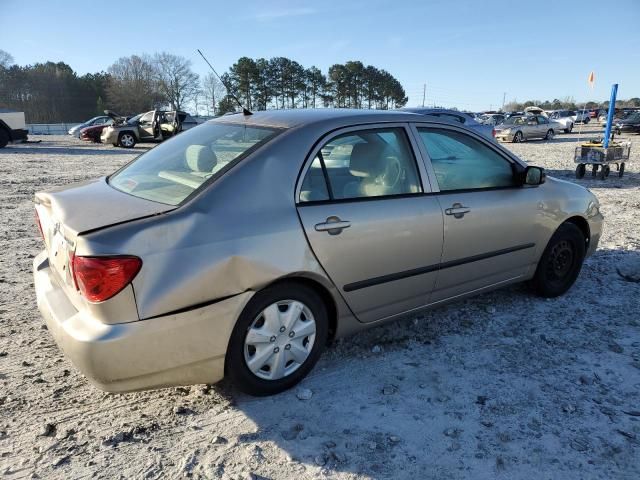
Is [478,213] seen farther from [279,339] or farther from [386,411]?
[279,339]

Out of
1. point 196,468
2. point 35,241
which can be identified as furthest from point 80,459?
point 35,241

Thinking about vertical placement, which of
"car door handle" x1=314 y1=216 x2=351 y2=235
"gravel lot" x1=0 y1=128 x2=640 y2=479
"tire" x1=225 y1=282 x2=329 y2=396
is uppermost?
"car door handle" x1=314 y1=216 x2=351 y2=235

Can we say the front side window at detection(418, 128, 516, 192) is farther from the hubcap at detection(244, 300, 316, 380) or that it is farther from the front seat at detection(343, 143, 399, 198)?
the hubcap at detection(244, 300, 316, 380)

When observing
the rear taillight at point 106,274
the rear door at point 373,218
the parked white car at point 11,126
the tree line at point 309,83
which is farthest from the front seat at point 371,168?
the tree line at point 309,83

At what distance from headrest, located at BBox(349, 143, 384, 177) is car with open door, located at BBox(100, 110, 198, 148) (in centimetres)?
1878

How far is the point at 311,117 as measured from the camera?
3.07m

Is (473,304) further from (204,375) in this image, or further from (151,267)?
(151,267)

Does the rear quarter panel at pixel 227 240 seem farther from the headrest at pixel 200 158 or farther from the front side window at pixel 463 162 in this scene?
the front side window at pixel 463 162

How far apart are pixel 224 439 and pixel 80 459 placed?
0.68 m

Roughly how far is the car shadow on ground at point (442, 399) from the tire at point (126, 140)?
69.3 feet

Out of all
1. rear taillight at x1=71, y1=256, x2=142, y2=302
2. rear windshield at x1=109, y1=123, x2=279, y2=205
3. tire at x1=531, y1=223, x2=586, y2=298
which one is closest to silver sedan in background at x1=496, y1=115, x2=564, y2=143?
tire at x1=531, y1=223, x2=586, y2=298

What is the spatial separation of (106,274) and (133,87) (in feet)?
242

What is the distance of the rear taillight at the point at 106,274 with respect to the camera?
7.14 ft

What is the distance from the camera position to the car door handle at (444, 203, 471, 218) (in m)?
3.28
